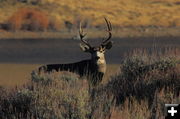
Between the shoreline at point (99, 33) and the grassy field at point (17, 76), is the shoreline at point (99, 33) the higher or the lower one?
the lower one

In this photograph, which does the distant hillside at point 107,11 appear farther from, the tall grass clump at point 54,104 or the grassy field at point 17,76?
the tall grass clump at point 54,104

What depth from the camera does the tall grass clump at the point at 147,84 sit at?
12141 mm

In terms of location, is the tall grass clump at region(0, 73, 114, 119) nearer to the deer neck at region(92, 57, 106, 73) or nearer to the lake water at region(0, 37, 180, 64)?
the deer neck at region(92, 57, 106, 73)

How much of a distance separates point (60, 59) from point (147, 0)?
41497mm

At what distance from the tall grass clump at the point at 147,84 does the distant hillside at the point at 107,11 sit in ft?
158

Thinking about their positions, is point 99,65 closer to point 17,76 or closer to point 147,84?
point 147,84

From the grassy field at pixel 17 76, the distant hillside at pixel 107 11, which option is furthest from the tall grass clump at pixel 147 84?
the distant hillside at pixel 107 11

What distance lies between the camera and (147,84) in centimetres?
1378

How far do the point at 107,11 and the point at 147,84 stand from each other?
58.8 meters

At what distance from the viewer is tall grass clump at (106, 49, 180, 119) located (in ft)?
39.8

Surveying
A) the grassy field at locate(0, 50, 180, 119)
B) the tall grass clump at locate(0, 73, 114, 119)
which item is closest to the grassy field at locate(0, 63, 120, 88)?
the grassy field at locate(0, 50, 180, 119)

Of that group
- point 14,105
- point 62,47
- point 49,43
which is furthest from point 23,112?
point 49,43

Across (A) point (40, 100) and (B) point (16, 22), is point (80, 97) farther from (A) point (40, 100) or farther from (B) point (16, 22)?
(B) point (16, 22)

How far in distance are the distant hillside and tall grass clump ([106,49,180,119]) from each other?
4807cm
